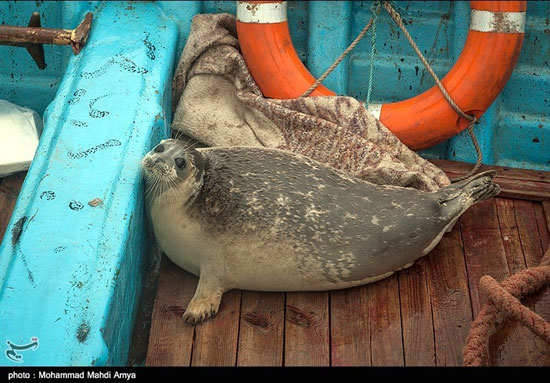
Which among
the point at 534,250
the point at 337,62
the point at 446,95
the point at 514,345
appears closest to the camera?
the point at 514,345

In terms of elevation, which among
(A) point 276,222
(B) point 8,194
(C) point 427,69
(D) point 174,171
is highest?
(C) point 427,69

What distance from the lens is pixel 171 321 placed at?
2508 mm

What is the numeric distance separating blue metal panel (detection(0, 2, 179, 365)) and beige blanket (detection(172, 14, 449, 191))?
13 cm

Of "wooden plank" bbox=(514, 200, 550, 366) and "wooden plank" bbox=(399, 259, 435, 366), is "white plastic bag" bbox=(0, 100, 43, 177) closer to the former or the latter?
"wooden plank" bbox=(399, 259, 435, 366)

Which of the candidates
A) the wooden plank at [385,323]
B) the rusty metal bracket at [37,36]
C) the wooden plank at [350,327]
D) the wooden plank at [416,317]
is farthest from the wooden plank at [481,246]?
the rusty metal bracket at [37,36]

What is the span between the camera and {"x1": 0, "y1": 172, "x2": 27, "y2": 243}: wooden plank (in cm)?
301

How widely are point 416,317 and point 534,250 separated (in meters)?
0.60

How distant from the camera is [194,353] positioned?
7.84 feet

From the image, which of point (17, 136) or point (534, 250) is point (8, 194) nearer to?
point (17, 136)

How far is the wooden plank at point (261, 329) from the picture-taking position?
2.38 m

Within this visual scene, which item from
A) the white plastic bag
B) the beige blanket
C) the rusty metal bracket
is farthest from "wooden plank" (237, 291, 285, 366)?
the rusty metal bracket

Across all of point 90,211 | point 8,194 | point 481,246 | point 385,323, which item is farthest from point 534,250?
point 8,194

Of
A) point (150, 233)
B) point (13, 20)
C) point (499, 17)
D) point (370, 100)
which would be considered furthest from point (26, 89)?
point (499, 17)

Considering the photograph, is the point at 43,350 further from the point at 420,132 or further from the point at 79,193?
the point at 420,132
